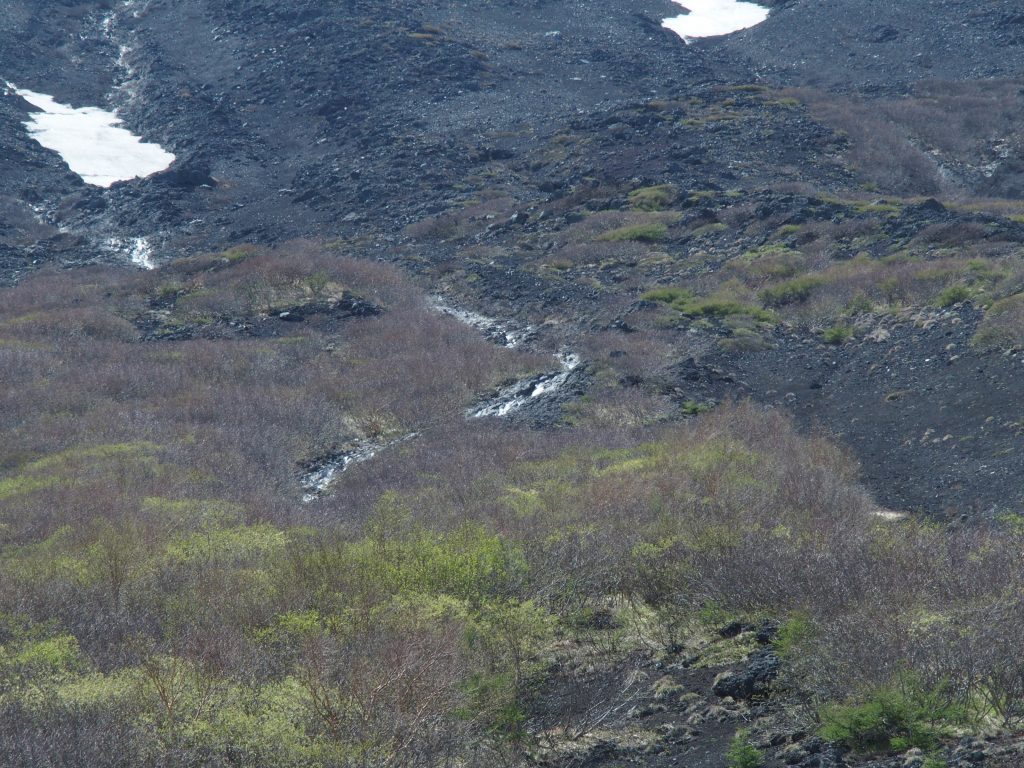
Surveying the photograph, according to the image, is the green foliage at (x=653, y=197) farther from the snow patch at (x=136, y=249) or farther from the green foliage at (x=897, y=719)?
the green foliage at (x=897, y=719)

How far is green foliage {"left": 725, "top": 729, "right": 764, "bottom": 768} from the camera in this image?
612cm

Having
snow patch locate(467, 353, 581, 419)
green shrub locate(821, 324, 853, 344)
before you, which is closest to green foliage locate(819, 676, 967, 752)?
snow patch locate(467, 353, 581, 419)

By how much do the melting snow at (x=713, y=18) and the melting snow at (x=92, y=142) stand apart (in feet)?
133

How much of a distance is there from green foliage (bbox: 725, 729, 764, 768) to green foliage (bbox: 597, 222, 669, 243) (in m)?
25.8

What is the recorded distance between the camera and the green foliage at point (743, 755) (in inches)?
241

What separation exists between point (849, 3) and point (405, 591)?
236 feet

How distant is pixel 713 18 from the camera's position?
79125mm

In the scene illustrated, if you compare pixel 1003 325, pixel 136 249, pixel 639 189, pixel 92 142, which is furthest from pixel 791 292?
pixel 92 142

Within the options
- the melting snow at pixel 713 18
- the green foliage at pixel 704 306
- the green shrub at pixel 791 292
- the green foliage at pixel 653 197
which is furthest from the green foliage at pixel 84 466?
the melting snow at pixel 713 18

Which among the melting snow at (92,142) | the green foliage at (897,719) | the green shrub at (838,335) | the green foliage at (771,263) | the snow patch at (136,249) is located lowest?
the melting snow at (92,142)

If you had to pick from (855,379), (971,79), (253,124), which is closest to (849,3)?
(971,79)

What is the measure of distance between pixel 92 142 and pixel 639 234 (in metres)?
40.6

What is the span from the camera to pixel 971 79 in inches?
2099

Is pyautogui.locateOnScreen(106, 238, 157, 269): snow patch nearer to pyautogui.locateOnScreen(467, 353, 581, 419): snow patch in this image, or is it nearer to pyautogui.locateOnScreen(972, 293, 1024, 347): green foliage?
pyautogui.locateOnScreen(467, 353, 581, 419): snow patch
